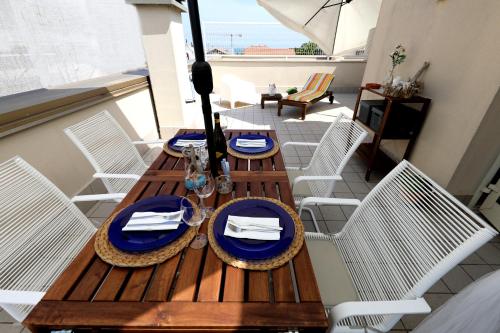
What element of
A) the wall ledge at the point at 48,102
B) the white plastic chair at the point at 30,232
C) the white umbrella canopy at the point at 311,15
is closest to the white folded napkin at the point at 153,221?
the white plastic chair at the point at 30,232

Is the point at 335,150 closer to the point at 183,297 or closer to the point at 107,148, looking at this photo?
the point at 183,297

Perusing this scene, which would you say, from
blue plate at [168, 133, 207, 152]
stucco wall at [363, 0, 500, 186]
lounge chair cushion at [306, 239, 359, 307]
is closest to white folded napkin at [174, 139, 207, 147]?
blue plate at [168, 133, 207, 152]

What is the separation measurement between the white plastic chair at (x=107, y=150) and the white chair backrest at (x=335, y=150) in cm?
123

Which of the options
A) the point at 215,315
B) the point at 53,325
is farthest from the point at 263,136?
the point at 53,325

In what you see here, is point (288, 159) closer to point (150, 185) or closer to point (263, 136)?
point (263, 136)

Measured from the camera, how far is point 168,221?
0.91 metres

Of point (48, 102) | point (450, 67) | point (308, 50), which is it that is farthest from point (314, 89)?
point (48, 102)

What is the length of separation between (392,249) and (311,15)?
3.48 meters

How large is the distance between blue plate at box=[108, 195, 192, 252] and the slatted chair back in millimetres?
782

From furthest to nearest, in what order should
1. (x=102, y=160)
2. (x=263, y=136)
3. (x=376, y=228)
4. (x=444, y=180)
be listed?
(x=444, y=180) < (x=263, y=136) < (x=102, y=160) < (x=376, y=228)

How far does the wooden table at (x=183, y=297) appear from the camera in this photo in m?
0.62

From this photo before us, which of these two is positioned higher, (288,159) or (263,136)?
(263,136)

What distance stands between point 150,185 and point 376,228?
1.14 m

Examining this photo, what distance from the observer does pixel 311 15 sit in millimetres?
3299
